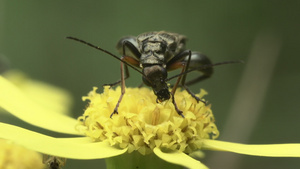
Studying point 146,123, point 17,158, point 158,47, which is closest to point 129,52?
point 158,47

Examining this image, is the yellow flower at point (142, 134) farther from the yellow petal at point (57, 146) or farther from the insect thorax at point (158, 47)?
the insect thorax at point (158, 47)

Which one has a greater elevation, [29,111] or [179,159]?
[179,159]

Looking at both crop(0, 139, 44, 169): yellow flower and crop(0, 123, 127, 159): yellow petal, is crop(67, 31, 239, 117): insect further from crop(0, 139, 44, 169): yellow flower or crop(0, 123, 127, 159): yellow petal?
crop(0, 139, 44, 169): yellow flower

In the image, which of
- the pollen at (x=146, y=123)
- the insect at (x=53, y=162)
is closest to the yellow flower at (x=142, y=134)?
the pollen at (x=146, y=123)

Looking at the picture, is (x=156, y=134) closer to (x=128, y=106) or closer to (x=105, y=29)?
(x=128, y=106)

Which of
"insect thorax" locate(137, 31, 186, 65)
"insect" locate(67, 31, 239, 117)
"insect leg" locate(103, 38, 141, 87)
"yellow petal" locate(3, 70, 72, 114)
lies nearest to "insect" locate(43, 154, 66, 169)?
"insect" locate(67, 31, 239, 117)

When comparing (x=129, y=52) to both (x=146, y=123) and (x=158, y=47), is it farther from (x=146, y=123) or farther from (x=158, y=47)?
(x=146, y=123)
